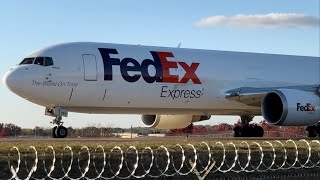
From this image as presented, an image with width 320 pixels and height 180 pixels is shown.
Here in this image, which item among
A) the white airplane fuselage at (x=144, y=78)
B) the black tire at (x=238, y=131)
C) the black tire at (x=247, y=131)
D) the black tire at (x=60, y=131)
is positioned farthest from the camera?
the black tire at (x=238, y=131)

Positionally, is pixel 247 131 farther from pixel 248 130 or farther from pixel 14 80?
pixel 14 80

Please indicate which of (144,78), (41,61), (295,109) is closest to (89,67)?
(41,61)

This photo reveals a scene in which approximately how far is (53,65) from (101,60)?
5.87ft

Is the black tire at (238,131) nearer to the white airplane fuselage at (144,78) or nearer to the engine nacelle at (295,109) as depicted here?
the white airplane fuselage at (144,78)

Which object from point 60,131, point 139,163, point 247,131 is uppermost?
point 247,131

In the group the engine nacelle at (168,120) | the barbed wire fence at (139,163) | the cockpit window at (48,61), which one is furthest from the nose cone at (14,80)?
the engine nacelle at (168,120)

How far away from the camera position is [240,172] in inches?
473

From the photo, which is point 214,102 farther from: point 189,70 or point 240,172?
point 240,172

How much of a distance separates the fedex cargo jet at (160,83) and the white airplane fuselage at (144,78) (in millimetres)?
32

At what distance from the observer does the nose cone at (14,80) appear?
19781mm

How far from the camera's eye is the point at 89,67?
2080cm

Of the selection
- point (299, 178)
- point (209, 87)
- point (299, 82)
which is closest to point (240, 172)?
point (299, 178)

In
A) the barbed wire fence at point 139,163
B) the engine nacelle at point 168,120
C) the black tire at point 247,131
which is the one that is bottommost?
the barbed wire fence at point 139,163

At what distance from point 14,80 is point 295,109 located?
10344 mm
